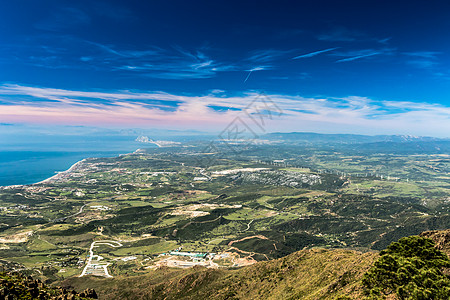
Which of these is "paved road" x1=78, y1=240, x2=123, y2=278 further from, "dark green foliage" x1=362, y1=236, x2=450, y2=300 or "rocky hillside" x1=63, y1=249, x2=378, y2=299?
"dark green foliage" x1=362, y1=236, x2=450, y2=300

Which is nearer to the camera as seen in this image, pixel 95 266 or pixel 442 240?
pixel 442 240

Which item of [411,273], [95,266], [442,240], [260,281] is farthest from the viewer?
[95,266]

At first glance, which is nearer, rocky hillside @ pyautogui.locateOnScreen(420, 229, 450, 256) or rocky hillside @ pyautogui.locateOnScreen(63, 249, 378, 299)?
rocky hillside @ pyautogui.locateOnScreen(420, 229, 450, 256)

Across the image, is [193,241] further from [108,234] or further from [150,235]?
[108,234]

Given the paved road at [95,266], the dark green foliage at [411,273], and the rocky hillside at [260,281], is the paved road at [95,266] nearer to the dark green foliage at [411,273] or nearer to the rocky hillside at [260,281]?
the rocky hillside at [260,281]

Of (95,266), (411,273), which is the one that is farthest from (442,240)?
(95,266)

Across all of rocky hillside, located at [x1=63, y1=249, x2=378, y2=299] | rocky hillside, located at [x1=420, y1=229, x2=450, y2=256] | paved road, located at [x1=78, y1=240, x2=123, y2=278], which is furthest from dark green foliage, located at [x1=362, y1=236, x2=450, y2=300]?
paved road, located at [x1=78, y1=240, x2=123, y2=278]

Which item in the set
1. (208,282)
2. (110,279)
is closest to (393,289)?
(208,282)

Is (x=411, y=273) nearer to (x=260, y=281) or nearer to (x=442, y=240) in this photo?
(x=442, y=240)
